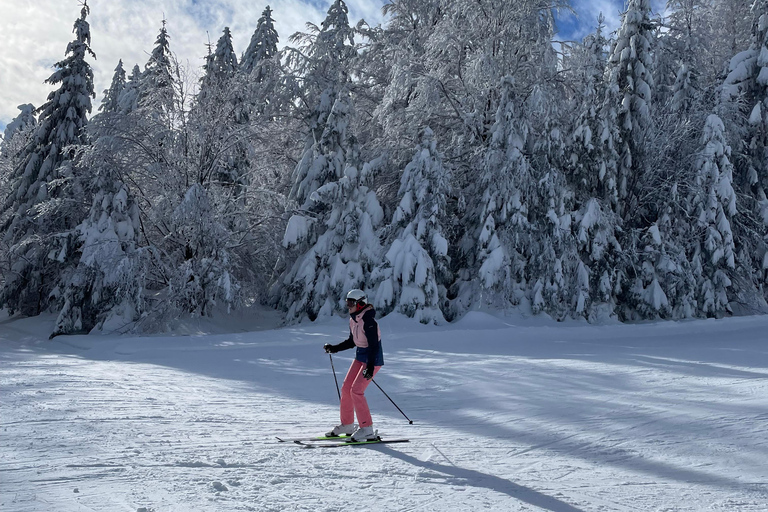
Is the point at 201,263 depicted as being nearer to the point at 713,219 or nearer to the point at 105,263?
the point at 105,263

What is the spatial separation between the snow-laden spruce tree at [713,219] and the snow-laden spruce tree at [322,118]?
11.9 m

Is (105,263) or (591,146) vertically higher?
(591,146)

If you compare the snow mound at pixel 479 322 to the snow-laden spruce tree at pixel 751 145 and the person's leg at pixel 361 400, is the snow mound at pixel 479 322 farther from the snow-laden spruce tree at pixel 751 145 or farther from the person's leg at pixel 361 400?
the person's leg at pixel 361 400

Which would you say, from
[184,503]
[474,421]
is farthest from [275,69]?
[184,503]

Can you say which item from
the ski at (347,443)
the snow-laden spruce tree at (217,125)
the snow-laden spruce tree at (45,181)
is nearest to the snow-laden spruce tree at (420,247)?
the snow-laden spruce tree at (217,125)

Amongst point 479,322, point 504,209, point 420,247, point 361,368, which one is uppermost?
point 504,209

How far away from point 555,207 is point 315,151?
25.8ft

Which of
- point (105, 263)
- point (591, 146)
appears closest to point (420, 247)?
point (591, 146)

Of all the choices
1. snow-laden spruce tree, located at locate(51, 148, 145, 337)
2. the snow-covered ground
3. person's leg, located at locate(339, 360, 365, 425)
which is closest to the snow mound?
the snow-covered ground

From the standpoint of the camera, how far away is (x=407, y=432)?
722cm

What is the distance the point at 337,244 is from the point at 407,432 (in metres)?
12.4

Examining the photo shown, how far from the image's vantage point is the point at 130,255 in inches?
718

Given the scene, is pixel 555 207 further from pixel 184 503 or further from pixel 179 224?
pixel 184 503

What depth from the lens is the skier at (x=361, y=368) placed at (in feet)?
21.9
